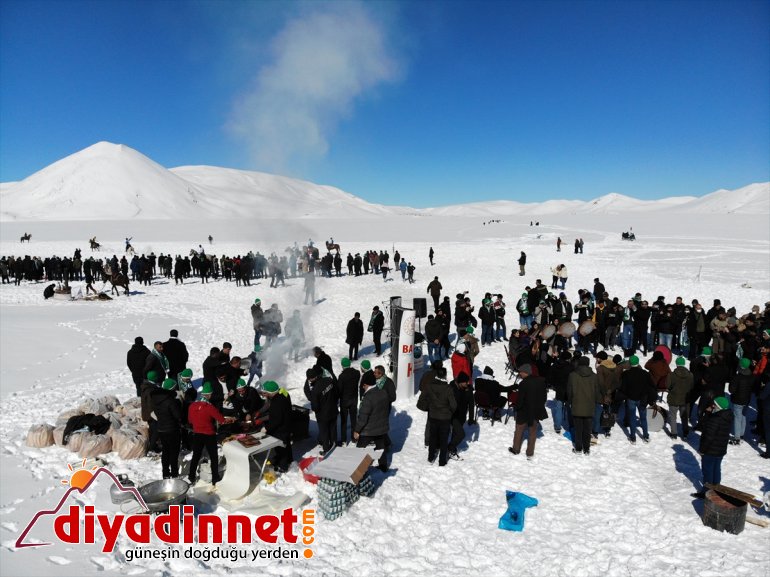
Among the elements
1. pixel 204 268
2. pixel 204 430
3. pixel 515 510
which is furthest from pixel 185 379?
pixel 204 268

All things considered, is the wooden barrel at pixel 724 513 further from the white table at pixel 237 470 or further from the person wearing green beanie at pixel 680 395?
the white table at pixel 237 470

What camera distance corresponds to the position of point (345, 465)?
6797 millimetres

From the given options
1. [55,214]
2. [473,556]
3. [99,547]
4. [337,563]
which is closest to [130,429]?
[99,547]

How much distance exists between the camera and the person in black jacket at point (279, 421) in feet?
24.6

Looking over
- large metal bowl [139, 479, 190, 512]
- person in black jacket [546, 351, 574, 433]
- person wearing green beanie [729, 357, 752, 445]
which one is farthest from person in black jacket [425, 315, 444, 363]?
large metal bowl [139, 479, 190, 512]

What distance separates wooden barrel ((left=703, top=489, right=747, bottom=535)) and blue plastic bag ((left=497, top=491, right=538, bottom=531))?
88.0 inches

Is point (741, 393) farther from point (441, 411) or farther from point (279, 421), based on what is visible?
point (279, 421)

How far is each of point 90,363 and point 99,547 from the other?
9325 millimetres

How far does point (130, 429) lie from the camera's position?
8.39 m

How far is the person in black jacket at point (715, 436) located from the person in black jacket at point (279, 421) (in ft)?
20.5

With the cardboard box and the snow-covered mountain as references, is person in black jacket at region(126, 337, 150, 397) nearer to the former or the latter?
the cardboard box

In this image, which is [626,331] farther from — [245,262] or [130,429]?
[245,262]

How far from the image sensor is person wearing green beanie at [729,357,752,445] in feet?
28.6

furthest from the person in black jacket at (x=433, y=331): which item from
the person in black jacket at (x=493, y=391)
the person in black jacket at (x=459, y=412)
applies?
the person in black jacket at (x=459, y=412)
